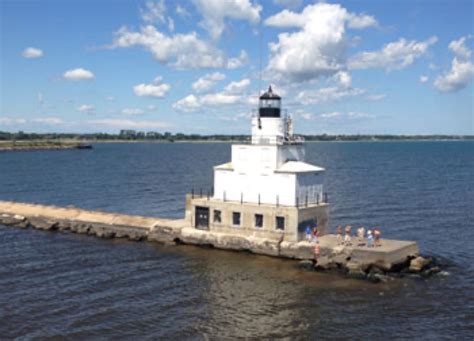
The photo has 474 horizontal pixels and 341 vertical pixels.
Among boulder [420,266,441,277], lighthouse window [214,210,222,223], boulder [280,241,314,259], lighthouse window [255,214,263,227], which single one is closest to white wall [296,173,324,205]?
lighthouse window [255,214,263,227]

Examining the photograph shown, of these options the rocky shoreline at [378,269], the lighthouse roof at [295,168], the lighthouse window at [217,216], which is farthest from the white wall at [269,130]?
the rocky shoreline at [378,269]

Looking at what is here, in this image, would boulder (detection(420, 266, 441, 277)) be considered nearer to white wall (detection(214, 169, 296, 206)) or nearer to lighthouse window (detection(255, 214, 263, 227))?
white wall (detection(214, 169, 296, 206))

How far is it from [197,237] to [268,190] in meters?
5.83

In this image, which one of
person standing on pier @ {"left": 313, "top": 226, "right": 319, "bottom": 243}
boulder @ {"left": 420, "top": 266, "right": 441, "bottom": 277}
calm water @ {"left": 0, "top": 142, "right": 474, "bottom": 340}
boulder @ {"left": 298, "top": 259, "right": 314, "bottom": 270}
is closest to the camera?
calm water @ {"left": 0, "top": 142, "right": 474, "bottom": 340}

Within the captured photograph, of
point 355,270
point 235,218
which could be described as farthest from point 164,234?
point 355,270

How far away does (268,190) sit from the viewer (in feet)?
120

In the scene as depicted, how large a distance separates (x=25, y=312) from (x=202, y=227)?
15261mm

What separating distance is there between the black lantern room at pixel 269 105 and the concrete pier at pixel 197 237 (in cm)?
839

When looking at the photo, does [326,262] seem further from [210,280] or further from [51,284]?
[51,284]

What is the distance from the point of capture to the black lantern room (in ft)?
126

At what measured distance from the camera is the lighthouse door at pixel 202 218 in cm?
3862

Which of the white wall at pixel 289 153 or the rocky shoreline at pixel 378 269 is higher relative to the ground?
the white wall at pixel 289 153

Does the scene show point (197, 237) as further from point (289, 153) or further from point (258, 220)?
point (289, 153)

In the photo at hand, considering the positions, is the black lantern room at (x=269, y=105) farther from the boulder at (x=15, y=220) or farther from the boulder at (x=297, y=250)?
the boulder at (x=15, y=220)
